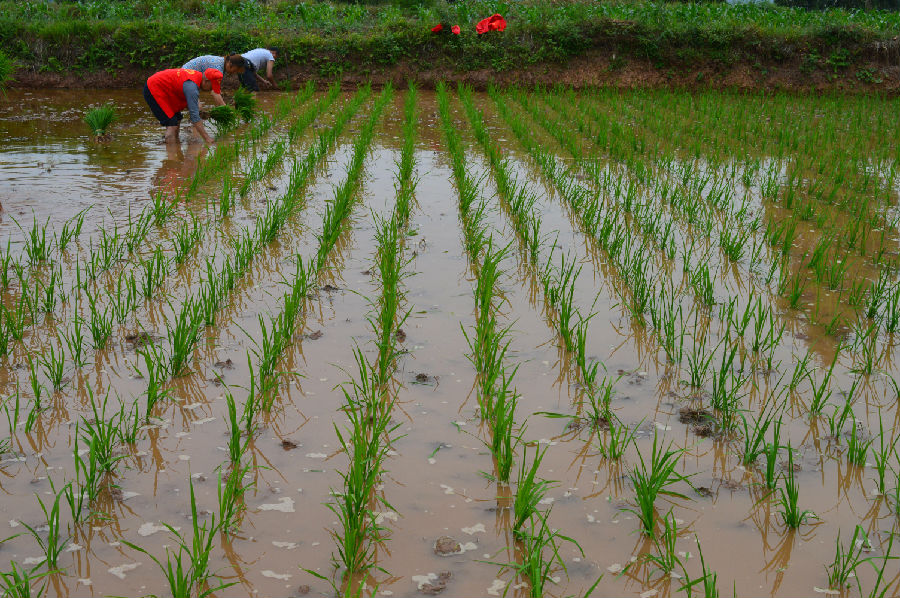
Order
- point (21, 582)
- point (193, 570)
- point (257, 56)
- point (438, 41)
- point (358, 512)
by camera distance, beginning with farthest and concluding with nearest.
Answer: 1. point (438, 41)
2. point (257, 56)
3. point (358, 512)
4. point (193, 570)
5. point (21, 582)

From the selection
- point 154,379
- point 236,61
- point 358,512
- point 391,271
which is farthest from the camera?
point 236,61

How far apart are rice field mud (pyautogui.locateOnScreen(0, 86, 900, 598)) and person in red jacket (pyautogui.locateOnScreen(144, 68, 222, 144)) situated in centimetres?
171

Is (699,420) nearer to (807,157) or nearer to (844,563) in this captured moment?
(844,563)

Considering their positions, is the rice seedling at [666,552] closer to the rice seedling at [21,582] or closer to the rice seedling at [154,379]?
the rice seedling at [21,582]

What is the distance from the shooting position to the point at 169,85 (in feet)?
23.2

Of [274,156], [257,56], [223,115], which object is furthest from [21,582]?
[257,56]

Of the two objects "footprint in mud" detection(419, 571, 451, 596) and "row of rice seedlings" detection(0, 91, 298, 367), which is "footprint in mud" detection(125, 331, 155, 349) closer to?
"row of rice seedlings" detection(0, 91, 298, 367)

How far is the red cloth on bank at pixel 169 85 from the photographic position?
7.01 meters

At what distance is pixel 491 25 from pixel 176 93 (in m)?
7.38

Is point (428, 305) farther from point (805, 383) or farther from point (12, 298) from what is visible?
point (12, 298)

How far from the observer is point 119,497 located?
200 centimetres

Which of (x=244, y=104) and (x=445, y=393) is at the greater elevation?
(x=244, y=104)

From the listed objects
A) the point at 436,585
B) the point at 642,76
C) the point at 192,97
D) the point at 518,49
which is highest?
the point at 518,49

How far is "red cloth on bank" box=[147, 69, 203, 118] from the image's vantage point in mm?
7008
